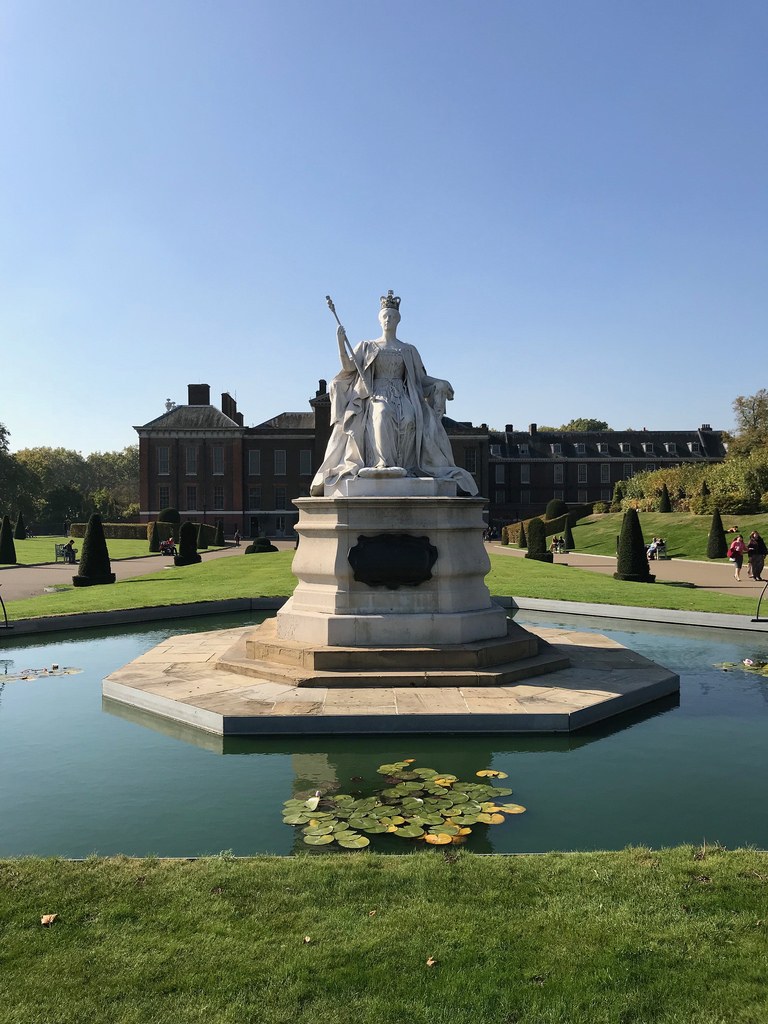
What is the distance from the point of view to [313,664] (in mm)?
9125

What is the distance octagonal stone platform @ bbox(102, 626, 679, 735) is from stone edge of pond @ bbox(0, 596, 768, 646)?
16.0 feet

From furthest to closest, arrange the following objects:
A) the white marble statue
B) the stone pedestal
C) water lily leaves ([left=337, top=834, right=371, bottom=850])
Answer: the white marble statue → the stone pedestal → water lily leaves ([left=337, top=834, right=371, bottom=850])

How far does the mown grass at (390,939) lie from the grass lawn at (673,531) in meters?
33.2

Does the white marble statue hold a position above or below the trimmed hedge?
above

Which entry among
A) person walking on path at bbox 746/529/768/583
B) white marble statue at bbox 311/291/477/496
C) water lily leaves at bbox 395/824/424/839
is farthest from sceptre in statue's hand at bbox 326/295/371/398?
person walking on path at bbox 746/529/768/583

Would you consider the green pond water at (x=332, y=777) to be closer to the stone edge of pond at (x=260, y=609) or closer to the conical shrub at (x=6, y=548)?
the stone edge of pond at (x=260, y=609)

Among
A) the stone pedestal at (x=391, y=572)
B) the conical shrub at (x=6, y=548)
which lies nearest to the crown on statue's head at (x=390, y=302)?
the stone pedestal at (x=391, y=572)

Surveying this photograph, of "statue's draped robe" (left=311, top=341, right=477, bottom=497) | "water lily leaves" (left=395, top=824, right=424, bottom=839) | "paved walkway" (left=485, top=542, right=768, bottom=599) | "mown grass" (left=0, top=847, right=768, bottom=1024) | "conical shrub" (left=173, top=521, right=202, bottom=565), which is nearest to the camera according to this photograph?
"mown grass" (left=0, top=847, right=768, bottom=1024)

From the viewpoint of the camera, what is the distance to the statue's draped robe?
10484mm

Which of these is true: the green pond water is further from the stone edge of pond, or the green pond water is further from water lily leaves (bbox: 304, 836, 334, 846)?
the stone edge of pond

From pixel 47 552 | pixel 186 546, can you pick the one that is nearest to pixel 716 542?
pixel 186 546

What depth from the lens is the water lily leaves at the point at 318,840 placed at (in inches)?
198

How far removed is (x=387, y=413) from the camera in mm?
10320

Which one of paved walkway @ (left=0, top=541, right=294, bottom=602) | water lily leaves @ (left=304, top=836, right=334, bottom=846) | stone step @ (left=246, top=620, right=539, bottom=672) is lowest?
paved walkway @ (left=0, top=541, right=294, bottom=602)
